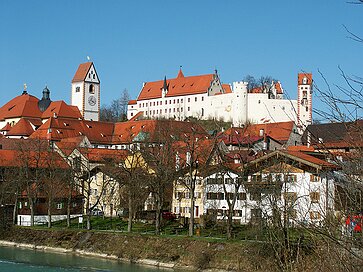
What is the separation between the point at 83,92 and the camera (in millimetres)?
123938

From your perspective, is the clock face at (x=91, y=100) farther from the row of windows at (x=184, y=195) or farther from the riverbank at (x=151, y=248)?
the riverbank at (x=151, y=248)

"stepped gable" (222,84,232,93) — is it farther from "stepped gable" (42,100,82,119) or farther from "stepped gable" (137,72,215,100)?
"stepped gable" (42,100,82,119)

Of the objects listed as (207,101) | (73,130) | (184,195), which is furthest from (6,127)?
(184,195)

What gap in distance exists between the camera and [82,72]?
416 ft

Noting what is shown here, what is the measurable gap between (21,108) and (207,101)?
35459 millimetres

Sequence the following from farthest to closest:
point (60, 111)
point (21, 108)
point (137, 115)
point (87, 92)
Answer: point (137, 115) < point (87, 92) < point (21, 108) < point (60, 111)

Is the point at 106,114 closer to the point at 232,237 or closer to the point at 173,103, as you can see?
the point at 173,103

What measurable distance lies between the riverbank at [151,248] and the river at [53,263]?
136 cm

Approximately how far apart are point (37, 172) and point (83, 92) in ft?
220

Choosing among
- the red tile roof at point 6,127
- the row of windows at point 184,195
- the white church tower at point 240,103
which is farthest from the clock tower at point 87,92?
the row of windows at point 184,195

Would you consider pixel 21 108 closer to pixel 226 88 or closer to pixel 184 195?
pixel 226 88

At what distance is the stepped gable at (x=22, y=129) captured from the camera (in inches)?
4166

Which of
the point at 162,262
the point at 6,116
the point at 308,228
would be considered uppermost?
the point at 6,116


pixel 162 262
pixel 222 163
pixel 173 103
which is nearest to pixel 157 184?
pixel 222 163
